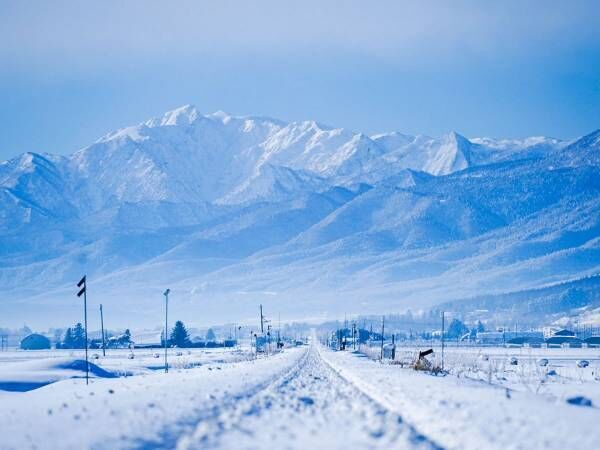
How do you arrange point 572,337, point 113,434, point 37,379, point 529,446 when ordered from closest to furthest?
point 529,446 → point 113,434 → point 37,379 → point 572,337

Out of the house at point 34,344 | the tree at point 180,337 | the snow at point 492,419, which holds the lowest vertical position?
the house at point 34,344

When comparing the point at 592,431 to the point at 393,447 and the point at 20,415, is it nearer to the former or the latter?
the point at 393,447

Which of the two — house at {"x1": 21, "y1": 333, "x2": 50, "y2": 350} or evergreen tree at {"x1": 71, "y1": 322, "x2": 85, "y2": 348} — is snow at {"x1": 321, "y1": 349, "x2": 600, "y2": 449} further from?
house at {"x1": 21, "y1": 333, "x2": 50, "y2": 350}

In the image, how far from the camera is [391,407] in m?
18.2

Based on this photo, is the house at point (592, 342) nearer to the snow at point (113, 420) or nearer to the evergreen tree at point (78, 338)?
the evergreen tree at point (78, 338)

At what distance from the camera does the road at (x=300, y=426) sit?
13.6 m

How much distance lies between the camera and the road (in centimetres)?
1359

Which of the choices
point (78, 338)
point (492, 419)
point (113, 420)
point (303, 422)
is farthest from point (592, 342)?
point (113, 420)

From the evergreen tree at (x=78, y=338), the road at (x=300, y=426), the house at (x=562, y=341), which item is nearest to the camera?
the road at (x=300, y=426)

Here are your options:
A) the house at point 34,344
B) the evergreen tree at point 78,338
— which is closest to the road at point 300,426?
the evergreen tree at point 78,338

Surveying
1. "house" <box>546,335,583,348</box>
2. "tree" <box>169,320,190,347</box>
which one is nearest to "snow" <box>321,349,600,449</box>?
"tree" <box>169,320,190,347</box>

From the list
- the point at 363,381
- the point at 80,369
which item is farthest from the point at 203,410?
the point at 80,369

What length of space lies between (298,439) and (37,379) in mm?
38433

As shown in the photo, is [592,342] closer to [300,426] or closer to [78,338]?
[78,338]
